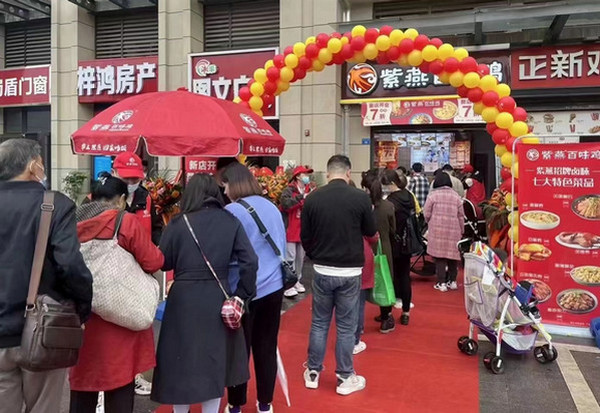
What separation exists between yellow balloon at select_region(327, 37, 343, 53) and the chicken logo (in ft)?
12.4

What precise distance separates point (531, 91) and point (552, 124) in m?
0.81

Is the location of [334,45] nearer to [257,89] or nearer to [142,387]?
[257,89]

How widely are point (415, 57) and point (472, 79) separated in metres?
0.89

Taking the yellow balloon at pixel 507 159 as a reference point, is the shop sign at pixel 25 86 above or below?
above

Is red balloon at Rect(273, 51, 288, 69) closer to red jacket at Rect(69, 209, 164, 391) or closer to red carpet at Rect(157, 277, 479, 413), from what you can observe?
red carpet at Rect(157, 277, 479, 413)

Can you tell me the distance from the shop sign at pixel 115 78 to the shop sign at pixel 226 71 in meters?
1.21

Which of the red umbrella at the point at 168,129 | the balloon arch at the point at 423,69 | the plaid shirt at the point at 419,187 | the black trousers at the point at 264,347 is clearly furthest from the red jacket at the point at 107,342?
the plaid shirt at the point at 419,187

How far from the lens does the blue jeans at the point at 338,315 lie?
153 inches

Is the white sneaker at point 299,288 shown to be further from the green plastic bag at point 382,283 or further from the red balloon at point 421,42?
the red balloon at point 421,42

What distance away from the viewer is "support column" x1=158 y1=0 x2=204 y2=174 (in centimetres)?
1191

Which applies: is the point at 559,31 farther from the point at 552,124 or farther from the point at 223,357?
the point at 223,357

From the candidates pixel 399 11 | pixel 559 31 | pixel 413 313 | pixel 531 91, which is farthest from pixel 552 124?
pixel 413 313

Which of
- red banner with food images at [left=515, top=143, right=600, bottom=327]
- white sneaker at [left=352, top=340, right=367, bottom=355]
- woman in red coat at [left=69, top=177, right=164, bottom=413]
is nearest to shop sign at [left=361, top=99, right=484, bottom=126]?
red banner with food images at [left=515, top=143, right=600, bottom=327]

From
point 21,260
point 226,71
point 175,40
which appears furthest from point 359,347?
point 175,40
